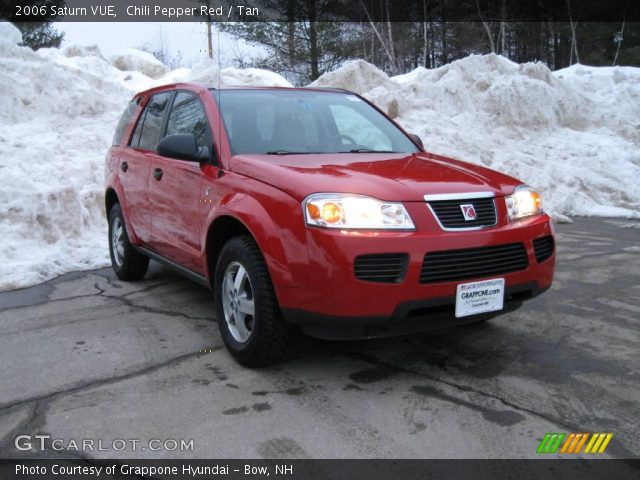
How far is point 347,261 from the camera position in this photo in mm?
2947

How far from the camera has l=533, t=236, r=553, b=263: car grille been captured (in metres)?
3.50

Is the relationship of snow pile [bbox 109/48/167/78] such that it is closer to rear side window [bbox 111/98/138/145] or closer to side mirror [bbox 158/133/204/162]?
rear side window [bbox 111/98/138/145]

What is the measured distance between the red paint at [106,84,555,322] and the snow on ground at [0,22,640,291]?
281 centimetres

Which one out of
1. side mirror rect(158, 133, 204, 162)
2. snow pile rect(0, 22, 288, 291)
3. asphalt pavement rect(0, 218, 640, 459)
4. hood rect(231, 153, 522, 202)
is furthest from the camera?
snow pile rect(0, 22, 288, 291)

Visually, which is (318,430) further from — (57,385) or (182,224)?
(182,224)

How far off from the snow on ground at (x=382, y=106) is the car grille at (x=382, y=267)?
13.6 feet

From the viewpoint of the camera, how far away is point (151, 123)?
522 centimetres

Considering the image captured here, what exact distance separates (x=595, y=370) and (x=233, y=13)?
18783 millimetres

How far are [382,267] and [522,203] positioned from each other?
1157 millimetres

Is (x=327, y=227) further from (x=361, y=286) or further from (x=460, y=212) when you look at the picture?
(x=460, y=212)

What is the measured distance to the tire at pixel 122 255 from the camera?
561 cm

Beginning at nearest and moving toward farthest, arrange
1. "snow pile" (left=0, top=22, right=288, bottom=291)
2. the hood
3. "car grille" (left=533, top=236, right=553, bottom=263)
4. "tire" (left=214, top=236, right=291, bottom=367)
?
1. the hood
2. "tire" (left=214, top=236, right=291, bottom=367)
3. "car grille" (left=533, top=236, right=553, bottom=263)
4. "snow pile" (left=0, top=22, right=288, bottom=291)
